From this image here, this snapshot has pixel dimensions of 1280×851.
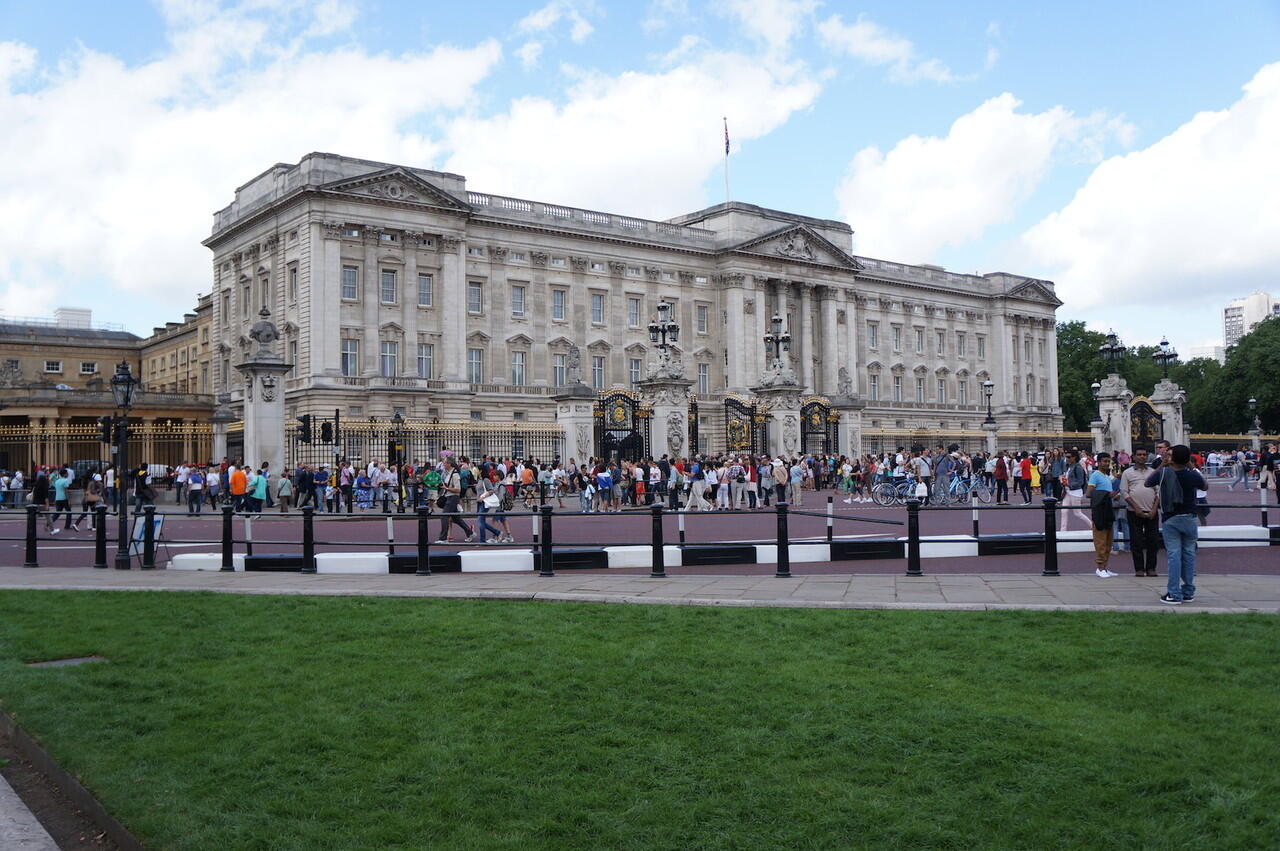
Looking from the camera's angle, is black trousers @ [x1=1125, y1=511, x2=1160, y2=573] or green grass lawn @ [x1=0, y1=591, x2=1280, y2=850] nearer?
green grass lawn @ [x1=0, y1=591, x2=1280, y2=850]

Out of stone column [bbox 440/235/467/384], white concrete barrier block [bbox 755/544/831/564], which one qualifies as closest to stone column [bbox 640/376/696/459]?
white concrete barrier block [bbox 755/544/831/564]

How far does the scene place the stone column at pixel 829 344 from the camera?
3110 inches

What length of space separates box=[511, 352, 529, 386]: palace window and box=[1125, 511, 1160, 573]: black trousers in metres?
53.2

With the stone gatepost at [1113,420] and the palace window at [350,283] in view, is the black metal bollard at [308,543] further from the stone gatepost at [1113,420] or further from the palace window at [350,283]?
the palace window at [350,283]

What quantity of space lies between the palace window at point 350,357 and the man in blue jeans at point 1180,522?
49.9 meters

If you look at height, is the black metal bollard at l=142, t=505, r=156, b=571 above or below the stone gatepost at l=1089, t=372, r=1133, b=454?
below

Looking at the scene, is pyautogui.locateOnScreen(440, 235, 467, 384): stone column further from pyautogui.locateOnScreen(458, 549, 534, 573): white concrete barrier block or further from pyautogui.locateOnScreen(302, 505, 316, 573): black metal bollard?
pyautogui.locateOnScreen(458, 549, 534, 573): white concrete barrier block

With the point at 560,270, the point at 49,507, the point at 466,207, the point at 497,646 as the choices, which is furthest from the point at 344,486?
the point at 560,270

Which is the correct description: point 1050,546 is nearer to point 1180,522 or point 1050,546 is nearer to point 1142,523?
point 1142,523

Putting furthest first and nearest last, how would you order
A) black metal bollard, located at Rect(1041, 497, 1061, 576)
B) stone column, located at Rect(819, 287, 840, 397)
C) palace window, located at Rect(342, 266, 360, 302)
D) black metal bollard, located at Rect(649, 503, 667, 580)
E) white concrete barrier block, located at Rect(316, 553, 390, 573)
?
stone column, located at Rect(819, 287, 840, 397), palace window, located at Rect(342, 266, 360, 302), white concrete barrier block, located at Rect(316, 553, 390, 573), black metal bollard, located at Rect(649, 503, 667, 580), black metal bollard, located at Rect(1041, 497, 1061, 576)

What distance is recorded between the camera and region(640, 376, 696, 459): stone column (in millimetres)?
36281

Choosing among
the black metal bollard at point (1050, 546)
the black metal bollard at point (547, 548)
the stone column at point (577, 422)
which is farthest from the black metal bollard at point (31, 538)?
the stone column at point (577, 422)

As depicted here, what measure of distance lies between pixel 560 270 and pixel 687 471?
1423 inches

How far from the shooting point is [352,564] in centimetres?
1605
